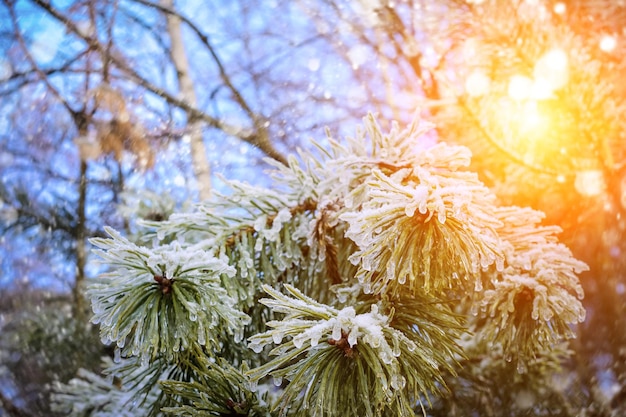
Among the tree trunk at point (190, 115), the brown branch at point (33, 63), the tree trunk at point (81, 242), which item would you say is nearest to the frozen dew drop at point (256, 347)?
the tree trunk at point (190, 115)

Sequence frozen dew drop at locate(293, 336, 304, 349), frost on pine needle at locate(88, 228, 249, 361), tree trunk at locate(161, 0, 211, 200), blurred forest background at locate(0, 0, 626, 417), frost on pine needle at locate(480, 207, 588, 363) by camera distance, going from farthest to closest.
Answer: tree trunk at locate(161, 0, 211, 200) → blurred forest background at locate(0, 0, 626, 417) → frost on pine needle at locate(480, 207, 588, 363) → frost on pine needle at locate(88, 228, 249, 361) → frozen dew drop at locate(293, 336, 304, 349)

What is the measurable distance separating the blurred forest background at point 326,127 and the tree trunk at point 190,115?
0.04 ft

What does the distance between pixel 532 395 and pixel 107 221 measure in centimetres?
217

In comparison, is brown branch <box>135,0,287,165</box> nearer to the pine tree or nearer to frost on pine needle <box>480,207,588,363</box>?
the pine tree

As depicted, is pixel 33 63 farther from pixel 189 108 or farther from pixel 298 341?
pixel 298 341

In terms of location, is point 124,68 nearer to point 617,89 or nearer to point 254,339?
point 254,339

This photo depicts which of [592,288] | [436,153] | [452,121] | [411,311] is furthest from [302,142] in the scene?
[411,311]

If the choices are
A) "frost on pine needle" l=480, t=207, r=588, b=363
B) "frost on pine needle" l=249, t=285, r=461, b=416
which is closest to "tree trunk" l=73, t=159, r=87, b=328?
"frost on pine needle" l=249, t=285, r=461, b=416

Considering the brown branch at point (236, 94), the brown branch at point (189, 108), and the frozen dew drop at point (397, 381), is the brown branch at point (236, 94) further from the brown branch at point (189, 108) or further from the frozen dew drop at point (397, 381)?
the frozen dew drop at point (397, 381)

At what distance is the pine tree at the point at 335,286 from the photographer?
64 cm

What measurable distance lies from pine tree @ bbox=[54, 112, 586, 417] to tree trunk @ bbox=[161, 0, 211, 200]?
3.54 feet

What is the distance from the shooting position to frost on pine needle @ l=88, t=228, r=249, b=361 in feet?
2.32

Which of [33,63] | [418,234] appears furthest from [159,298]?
[33,63]

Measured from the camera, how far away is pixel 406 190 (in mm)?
669
